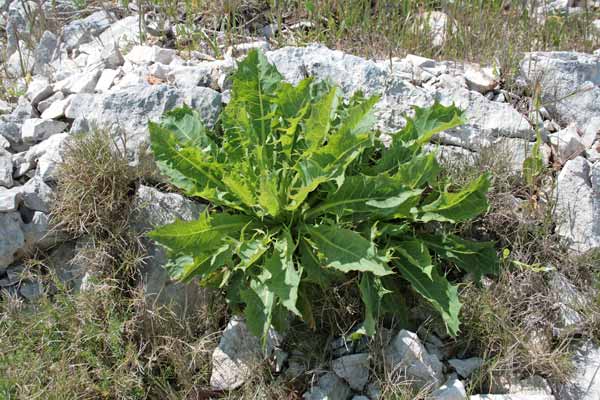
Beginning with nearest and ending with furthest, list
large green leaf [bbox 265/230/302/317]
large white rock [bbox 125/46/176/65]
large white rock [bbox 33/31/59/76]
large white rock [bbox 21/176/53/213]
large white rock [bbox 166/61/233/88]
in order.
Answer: large green leaf [bbox 265/230/302/317] < large white rock [bbox 21/176/53/213] < large white rock [bbox 166/61/233/88] < large white rock [bbox 125/46/176/65] < large white rock [bbox 33/31/59/76]

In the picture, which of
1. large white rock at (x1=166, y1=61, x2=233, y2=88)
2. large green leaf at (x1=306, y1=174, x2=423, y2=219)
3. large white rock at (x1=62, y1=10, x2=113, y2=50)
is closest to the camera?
large green leaf at (x1=306, y1=174, x2=423, y2=219)

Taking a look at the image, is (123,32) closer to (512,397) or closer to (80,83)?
(80,83)

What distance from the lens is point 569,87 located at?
13.8 ft

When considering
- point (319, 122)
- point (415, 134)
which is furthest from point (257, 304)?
point (415, 134)

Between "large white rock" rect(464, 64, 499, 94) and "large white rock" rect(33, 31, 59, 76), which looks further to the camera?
"large white rock" rect(33, 31, 59, 76)

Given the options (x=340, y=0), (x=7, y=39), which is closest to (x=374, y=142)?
(x=340, y=0)

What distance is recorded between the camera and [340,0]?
5227 millimetres

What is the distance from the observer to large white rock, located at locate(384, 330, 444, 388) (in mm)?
3117

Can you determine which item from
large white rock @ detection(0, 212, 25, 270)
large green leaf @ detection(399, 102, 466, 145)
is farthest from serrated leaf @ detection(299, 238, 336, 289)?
large white rock @ detection(0, 212, 25, 270)

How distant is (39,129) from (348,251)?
214 cm

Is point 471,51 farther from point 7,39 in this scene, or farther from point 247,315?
point 7,39

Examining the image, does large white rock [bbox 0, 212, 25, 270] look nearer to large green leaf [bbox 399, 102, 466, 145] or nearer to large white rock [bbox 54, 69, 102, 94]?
large white rock [bbox 54, 69, 102, 94]

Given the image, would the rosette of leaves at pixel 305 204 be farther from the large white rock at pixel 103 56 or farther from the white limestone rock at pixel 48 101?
the large white rock at pixel 103 56

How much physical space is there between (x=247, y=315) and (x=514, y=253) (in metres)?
1.53
